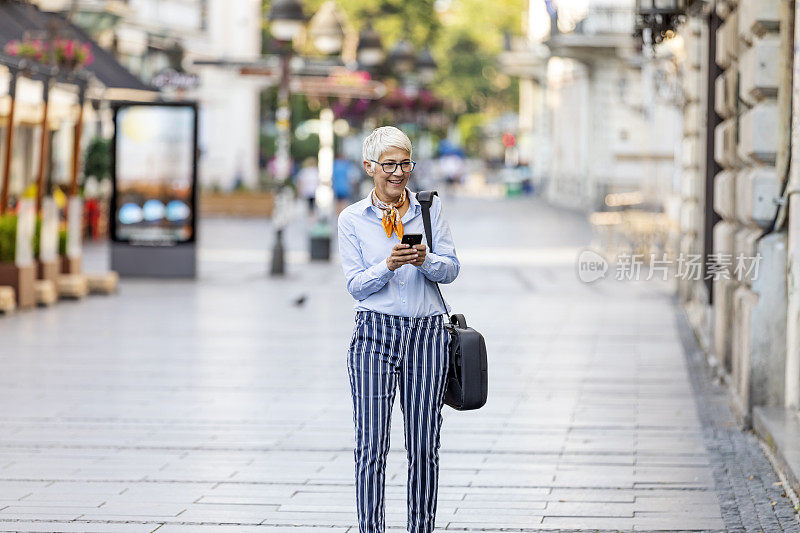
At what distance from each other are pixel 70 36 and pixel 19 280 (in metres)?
10.6

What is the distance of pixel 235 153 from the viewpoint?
174 ft

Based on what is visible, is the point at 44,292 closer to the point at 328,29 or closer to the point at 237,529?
the point at 328,29

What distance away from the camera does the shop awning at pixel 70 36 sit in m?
24.8

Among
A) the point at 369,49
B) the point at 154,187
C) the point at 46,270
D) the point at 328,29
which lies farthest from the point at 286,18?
the point at 369,49

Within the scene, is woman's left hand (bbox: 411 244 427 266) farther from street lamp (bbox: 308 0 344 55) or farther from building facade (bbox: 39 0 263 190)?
building facade (bbox: 39 0 263 190)

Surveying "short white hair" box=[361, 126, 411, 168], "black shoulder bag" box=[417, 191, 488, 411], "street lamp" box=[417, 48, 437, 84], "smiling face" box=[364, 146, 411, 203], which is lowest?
"black shoulder bag" box=[417, 191, 488, 411]

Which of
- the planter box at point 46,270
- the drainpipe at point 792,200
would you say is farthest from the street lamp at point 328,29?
the drainpipe at point 792,200

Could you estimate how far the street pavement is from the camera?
7004mm

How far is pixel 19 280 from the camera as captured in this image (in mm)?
16375

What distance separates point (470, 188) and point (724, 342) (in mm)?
73183

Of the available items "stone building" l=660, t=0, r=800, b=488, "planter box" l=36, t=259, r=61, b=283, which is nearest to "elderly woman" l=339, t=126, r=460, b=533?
"stone building" l=660, t=0, r=800, b=488

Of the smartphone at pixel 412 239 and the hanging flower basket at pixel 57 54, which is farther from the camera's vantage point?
the hanging flower basket at pixel 57 54

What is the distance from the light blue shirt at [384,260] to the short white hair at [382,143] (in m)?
0.22

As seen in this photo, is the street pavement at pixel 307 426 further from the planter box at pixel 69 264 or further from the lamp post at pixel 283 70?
the lamp post at pixel 283 70
